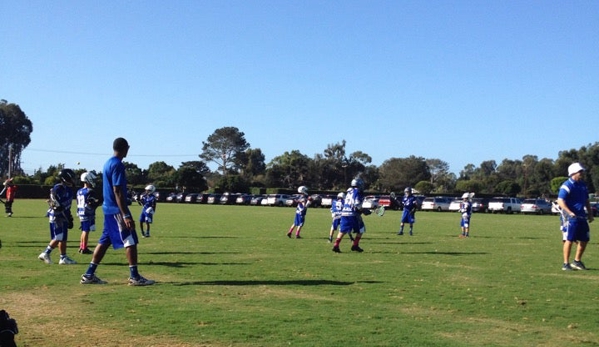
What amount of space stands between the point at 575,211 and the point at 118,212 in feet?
28.0

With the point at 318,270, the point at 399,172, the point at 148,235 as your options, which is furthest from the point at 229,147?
the point at 318,270

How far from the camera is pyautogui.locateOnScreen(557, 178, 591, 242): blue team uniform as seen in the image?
1294 centimetres

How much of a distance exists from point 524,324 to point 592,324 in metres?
0.79

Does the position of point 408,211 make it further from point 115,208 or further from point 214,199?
point 214,199

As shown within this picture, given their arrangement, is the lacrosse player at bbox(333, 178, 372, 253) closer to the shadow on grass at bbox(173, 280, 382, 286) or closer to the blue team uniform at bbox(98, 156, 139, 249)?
Result: the shadow on grass at bbox(173, 280, 382, 286)

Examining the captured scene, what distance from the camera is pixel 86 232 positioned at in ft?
49.9

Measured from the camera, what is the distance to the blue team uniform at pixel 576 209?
12938 mm

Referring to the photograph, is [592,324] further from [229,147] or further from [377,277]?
[229,147]

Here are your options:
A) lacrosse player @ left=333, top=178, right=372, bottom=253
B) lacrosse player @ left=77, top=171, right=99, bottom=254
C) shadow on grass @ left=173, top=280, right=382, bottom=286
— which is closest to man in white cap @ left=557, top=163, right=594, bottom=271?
lacrosse player @ left=333, top=178, right=372, bottom=253

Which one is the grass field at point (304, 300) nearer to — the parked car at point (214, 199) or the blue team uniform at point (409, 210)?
the blue team uniform at point (409, 210)

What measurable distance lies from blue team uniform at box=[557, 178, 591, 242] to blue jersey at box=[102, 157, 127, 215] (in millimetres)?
8217

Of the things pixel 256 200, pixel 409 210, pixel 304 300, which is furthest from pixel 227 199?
pixel 304 300

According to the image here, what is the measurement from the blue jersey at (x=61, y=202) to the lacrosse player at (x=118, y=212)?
9.79 feet

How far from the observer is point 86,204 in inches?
586
